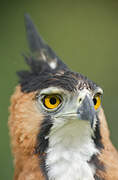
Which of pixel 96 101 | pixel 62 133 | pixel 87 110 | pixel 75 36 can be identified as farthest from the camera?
pixel 75 36

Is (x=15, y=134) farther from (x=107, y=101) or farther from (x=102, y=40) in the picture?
(x=102, y=40)

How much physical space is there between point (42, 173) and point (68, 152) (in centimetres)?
22

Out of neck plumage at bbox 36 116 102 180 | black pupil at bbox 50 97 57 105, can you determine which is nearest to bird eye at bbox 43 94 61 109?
black pupil at bbox 50 97 57 105

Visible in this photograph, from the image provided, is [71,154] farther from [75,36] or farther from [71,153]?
[75,36]

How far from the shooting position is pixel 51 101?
9.56ft

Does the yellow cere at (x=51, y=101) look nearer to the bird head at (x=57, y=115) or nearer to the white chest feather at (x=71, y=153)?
the bird head at (x=57, y=115)

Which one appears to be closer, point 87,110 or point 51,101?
point 87,110

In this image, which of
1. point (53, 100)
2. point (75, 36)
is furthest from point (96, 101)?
point (75, 36)

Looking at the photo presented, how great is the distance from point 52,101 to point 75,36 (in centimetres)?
435

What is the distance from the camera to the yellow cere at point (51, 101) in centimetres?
287

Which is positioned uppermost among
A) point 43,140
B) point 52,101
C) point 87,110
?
point 52,101

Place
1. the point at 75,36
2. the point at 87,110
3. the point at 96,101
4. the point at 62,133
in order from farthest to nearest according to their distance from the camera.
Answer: the point at 75,36 < the point at 96,101 < the point at 62,133 < the point at 87,110

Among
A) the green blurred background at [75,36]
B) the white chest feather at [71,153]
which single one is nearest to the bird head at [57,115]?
the white chest feather at [71,153]

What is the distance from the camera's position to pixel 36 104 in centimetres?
298
